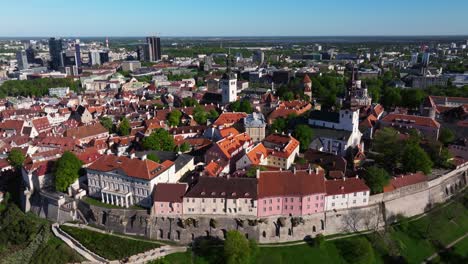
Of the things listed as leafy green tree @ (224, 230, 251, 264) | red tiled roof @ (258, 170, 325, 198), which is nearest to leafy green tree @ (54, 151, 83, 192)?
leafy green tree @ (224, 230, 251, 264)

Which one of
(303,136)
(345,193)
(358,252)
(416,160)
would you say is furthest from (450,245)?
(303,136)

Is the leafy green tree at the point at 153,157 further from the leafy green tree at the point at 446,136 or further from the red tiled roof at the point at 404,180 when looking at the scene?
the leafy green tree at the point at 446,136

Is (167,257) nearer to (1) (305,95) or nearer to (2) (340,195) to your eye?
(2) (340,195)

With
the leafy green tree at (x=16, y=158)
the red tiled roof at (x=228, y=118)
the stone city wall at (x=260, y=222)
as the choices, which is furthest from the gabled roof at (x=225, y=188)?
the leafy green tree at (x=16, y=158)

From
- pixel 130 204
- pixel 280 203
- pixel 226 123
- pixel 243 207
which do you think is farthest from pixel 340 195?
pixel 226 123

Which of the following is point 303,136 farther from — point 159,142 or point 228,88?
point 228,88

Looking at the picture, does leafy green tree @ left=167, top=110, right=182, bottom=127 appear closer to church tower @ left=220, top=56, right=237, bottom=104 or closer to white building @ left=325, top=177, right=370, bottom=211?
church tower @ left=220, top=56, right=237, bottom=104
